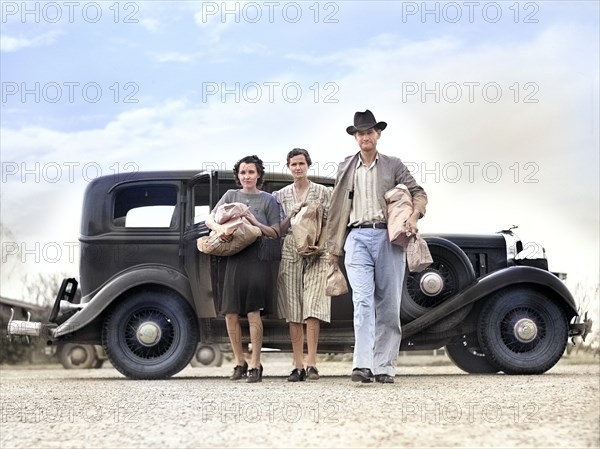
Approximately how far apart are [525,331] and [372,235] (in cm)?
256

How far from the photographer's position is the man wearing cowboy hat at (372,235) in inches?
272

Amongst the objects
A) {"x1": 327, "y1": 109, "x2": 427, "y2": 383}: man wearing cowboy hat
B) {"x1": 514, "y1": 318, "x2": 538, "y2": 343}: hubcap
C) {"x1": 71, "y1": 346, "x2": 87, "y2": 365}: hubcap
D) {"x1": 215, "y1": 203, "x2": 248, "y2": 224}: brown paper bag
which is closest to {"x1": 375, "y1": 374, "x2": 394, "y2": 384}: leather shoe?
{"x1": 327, "y1": 109, "x2": 427, "y2": 383}: man wearing cowboy hat

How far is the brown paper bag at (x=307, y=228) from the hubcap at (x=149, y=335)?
2.00m

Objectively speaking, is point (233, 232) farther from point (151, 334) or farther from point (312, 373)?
point (151, 334)

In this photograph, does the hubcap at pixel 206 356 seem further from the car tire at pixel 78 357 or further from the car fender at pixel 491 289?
the car fender at pixel 491 289

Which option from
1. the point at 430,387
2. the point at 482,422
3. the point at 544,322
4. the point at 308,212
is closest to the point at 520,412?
the point at 482,422

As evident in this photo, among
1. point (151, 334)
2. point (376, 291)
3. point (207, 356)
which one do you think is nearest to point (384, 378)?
point (376, 291)

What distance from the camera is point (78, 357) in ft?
52.1

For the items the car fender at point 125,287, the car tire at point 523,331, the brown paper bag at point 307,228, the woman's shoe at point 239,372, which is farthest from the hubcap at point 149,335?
the car tire at point 523,331

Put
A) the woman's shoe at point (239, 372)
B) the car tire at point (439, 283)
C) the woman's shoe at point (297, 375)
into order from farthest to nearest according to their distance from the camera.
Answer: the car tire at point (439, 283) < the woman's shoe at point (239, 372) < the woman's shoe at point (297, 375)

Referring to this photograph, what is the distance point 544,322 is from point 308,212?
9.48ft

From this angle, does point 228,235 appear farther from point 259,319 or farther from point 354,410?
point 354,410

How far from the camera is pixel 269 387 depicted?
273 inches

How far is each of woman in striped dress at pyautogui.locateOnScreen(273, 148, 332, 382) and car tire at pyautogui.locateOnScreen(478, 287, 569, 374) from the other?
6.50 ft
